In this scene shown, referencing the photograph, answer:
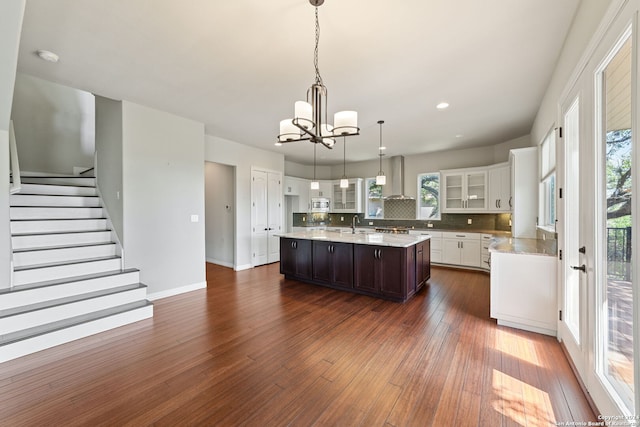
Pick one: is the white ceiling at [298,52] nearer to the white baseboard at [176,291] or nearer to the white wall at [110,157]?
the white wall at [110,157]

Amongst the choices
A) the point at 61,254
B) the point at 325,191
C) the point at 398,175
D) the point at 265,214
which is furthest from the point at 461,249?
the point at 61,254

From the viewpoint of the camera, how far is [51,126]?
5.12m

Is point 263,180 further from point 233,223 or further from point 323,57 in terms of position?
point 323,57

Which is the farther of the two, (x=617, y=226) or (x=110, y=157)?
(x=110, y=157)

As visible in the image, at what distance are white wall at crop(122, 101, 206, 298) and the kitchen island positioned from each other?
5.44 feet

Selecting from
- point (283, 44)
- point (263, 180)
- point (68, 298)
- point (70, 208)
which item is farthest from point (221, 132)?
point (68, 298)

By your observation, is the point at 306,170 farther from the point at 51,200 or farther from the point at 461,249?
the point at 51,200

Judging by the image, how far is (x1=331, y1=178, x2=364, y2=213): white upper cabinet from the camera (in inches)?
301

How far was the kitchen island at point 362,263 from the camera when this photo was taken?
3738mm

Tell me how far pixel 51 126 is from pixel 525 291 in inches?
326

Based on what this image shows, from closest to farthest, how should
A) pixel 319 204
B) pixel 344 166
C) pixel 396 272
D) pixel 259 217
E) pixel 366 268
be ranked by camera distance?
pixel 396 272 < pixel 366 268 < pixel 259 217 < pixel 319 204 < pixel 344 166

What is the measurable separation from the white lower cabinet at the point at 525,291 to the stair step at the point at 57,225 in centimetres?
547

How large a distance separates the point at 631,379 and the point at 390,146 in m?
5.24

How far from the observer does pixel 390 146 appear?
600cm
